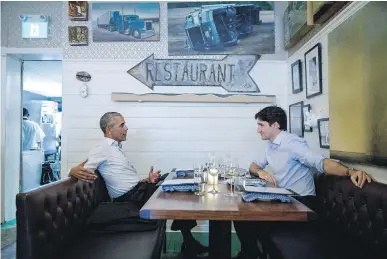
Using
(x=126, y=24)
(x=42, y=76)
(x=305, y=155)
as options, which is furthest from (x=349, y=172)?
(x=42, y=76)

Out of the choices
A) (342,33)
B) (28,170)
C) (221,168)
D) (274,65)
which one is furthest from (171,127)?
(28,170)

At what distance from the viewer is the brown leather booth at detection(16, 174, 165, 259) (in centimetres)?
164

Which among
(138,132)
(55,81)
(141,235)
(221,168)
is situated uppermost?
(55,81)

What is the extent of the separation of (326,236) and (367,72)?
3.69 ft

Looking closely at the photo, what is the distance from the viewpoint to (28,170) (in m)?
5.87

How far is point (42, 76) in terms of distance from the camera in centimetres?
722

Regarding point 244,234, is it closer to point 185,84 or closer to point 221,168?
point 221,168

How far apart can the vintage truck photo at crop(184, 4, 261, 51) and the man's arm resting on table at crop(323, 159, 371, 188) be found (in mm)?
2231

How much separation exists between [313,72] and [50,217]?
260 cm

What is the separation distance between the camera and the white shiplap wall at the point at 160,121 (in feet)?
12.9

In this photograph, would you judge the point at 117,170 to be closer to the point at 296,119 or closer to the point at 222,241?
the point at 222,241

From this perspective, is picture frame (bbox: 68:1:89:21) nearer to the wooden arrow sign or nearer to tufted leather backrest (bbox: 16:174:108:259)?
the wooden arrow sign

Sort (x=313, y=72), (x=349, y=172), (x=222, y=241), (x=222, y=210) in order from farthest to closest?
1. (x=313, y=72)
2. (x=349, y=172)
3. (x=222, y=241)
4. (x=222, y=210)

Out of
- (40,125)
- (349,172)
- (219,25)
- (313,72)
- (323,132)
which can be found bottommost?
(349,172)
